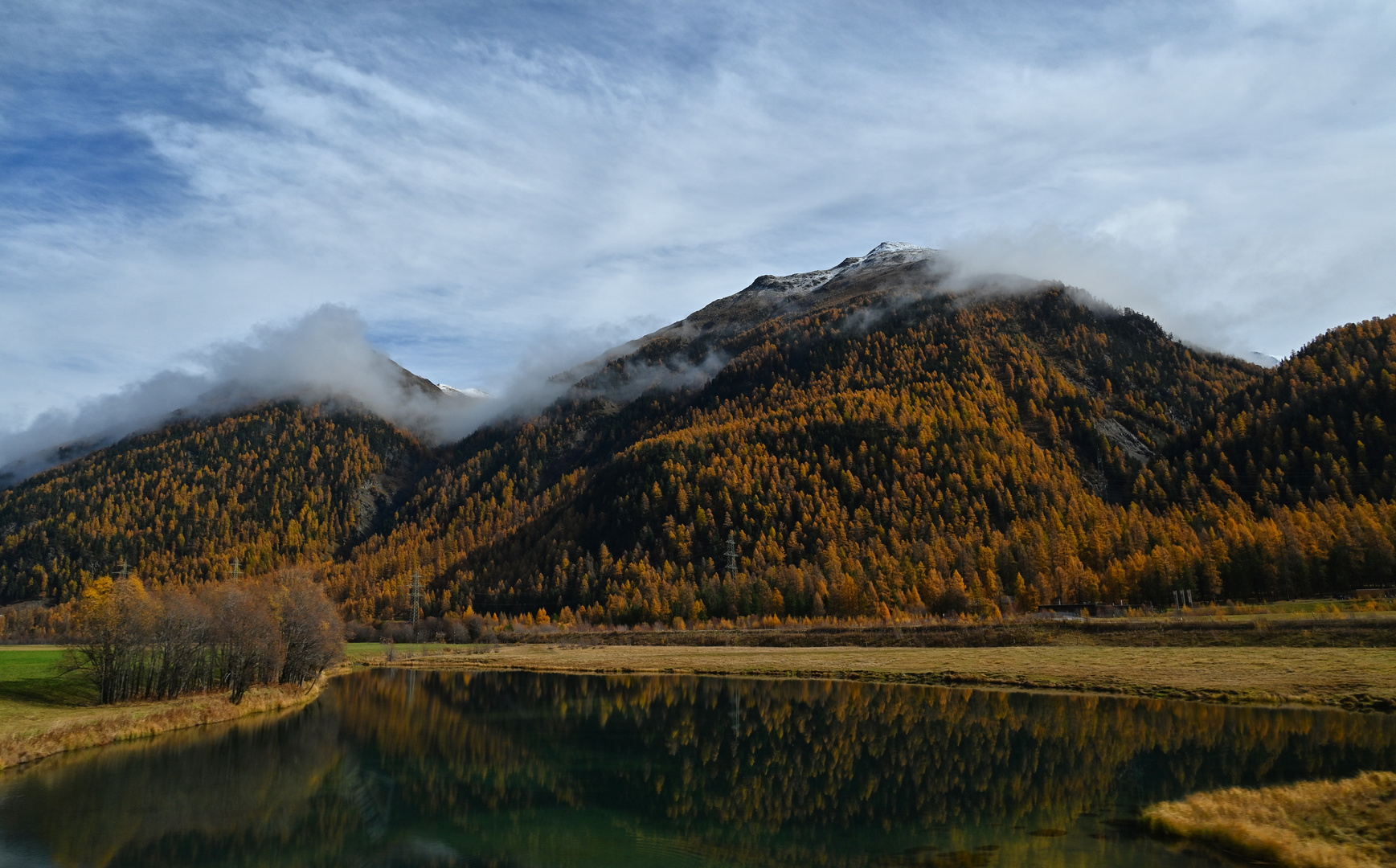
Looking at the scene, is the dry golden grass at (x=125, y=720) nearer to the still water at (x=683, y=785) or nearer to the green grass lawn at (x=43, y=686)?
the still water at (x=683, y=785)

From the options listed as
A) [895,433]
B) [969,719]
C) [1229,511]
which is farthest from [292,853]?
[895,433]

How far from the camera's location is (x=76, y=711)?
4844 cm

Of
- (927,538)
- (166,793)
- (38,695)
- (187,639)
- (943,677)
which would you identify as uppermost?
(927,538)

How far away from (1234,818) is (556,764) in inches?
1079

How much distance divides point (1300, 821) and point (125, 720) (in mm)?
56484

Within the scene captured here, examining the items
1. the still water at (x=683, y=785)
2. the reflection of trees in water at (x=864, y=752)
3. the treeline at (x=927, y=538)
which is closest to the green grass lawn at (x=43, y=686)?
the still water at (x=683, y=785)

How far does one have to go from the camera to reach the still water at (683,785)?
22.8 m

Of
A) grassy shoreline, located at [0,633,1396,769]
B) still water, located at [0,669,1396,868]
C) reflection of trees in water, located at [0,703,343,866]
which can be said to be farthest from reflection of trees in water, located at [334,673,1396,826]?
grassy shoreline, located at [0,633,1396,769]

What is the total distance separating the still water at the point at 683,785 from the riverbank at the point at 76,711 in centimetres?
208

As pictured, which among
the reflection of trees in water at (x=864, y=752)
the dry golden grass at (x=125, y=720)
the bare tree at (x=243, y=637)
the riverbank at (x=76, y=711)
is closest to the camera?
the reflection of trees in water at (x=864, y=752)

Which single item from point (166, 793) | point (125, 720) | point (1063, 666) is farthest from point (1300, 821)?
point (125, 720)

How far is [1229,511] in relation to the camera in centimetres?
13812

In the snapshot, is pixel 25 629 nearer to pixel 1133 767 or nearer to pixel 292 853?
pixel 292 853

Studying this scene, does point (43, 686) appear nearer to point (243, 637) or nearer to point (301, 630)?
point (243, 637)
